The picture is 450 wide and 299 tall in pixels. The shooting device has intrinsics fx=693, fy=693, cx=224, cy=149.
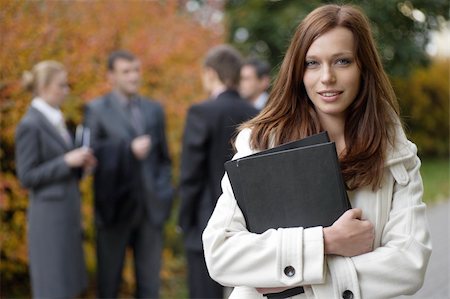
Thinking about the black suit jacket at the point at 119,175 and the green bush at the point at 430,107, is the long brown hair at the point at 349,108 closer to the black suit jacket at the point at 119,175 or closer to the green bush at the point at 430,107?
the black suit jacket at the point at 119,175

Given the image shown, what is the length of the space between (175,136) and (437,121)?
16.5 meters

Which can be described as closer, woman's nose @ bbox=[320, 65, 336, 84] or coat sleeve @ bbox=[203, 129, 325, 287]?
coat sleeve @ bbox=[203, 129, 325, 287]

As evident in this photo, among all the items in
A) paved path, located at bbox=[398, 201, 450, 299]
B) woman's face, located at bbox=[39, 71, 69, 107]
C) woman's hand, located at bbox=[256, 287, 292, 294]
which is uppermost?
woman's face, located at bbox=[39, 71, 69, 107]

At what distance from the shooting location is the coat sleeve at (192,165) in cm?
443

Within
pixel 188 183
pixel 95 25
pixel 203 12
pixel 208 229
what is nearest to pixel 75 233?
pixel 188 183

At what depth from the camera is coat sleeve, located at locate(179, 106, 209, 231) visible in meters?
4.43

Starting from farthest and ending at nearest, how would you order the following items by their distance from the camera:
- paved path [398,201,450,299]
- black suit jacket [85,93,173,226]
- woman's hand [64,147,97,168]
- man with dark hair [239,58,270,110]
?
man with dark hair [239,58,270,110] < paved path [398,201,450,299] < black suit jacket [85,93,173,226] < woman's hand [64,147,97,168]

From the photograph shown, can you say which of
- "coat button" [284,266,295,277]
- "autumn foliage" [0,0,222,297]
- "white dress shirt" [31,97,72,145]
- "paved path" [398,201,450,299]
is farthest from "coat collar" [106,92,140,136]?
"coat button" [284,266,295,277]

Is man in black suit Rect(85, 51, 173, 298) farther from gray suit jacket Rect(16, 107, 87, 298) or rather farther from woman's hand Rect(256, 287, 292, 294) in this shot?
woman's hand Rect(256, 287, 292, 294)

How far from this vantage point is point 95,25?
6.40 meters

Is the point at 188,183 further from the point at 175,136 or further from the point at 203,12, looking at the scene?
the point at 203,12

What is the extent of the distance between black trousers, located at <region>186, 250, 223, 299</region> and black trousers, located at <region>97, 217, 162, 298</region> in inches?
30.8

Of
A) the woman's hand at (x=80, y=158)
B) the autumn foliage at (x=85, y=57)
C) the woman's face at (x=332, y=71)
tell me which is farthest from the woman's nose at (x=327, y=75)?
the autumn foliage at (x=85, y=57)

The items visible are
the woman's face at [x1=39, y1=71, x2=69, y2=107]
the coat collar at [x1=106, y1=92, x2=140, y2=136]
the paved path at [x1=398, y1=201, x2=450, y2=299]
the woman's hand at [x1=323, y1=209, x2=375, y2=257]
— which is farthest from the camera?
the paved path at [x1=398, y1=201, x2=450, y2=299]
